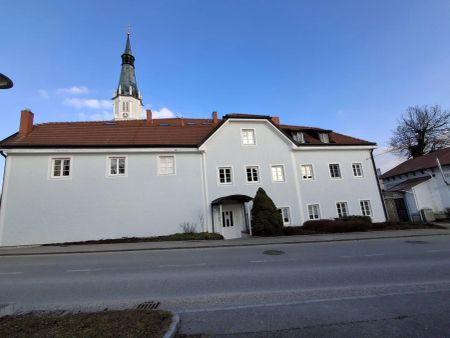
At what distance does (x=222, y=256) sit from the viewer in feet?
35.8

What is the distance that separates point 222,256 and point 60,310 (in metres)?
6.72

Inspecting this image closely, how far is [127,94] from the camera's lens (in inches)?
2105

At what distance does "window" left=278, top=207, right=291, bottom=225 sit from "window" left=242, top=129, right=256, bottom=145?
6028mm

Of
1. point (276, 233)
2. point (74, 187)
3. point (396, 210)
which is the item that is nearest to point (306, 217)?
point (276, 233)

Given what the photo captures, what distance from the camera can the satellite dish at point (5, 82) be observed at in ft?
15.7

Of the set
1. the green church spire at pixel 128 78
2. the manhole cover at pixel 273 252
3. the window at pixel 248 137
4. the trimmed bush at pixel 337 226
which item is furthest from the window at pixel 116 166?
the green church spire at pixel 128 78

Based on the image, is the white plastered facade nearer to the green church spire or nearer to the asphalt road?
the asphalt road

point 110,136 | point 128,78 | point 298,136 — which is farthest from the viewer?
point 128,78

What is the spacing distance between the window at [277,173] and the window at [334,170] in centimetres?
463

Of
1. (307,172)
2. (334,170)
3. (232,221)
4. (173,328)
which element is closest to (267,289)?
(173,328)

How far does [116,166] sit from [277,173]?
12.7 meters

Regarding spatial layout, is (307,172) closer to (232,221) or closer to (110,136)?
(232,221)

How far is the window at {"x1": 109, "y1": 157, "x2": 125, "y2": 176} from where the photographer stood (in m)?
18.4

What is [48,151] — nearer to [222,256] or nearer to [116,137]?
[116,137]
